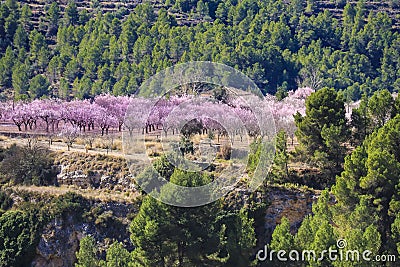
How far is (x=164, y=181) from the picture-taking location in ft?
132

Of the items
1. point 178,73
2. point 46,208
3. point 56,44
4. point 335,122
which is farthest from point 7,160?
point 56,44

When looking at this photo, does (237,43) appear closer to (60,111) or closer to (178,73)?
(178,73)

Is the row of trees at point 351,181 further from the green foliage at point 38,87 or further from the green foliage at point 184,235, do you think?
the green foliage at point 38,87

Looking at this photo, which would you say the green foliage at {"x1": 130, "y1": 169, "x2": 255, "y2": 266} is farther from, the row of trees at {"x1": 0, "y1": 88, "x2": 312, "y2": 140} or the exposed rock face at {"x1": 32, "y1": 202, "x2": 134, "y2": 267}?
the row of trees at {"x1": 0, "y1": 88, "x2": 312, "y2": 140}

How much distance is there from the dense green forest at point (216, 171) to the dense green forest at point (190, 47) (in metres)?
0.25

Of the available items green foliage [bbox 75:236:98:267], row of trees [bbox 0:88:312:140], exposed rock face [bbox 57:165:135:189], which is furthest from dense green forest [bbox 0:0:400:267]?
row of trees [bbox 0:88:312:140]

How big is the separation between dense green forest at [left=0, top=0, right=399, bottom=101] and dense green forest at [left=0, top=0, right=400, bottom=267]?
25 centimetres

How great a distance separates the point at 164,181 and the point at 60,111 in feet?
73.1

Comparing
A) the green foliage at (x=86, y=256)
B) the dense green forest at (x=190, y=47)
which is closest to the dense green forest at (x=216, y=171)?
the green foliage at (x=86, y=256)

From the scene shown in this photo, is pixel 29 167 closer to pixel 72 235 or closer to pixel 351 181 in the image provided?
pixel 72 235

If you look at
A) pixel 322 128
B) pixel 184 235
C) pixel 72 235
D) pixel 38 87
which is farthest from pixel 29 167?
pixel 38 87

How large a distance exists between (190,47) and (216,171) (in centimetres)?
4837

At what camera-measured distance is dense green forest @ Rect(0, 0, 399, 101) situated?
279 feet

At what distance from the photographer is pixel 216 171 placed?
146 feet
